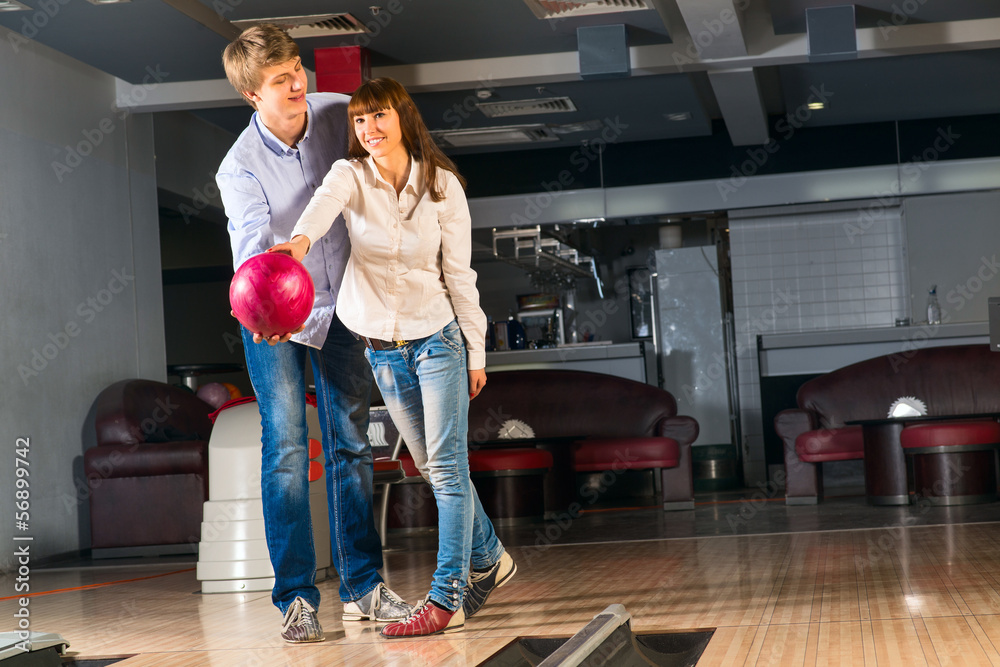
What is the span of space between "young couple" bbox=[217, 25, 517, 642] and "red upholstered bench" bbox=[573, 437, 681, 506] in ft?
12.7

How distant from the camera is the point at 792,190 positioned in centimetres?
853

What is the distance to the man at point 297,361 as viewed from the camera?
2.43m

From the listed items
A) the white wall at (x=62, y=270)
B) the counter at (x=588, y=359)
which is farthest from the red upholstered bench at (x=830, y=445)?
the white wall at (x=62, y=270)

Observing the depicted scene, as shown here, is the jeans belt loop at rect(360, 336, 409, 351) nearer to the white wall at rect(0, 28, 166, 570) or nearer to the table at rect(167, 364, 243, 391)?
the white wall at rect(0, 28, 166, 570)

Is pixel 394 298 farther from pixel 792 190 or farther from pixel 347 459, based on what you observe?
pixel 792 190

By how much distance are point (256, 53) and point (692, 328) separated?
649 centimetres

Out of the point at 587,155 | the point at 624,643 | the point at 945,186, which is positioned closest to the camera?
the point at 624,643

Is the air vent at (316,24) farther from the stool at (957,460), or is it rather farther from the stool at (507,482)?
the stool at (957,460)

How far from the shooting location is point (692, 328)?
8.45 meters

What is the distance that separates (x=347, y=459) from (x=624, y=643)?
0.92 m

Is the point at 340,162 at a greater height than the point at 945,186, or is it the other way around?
the point at 945,186

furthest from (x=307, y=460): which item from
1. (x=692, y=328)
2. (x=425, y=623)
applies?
(x=692, y=328)

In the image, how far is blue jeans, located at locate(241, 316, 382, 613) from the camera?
246 centimetres

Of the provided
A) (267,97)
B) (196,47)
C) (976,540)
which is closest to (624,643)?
(267,97)
